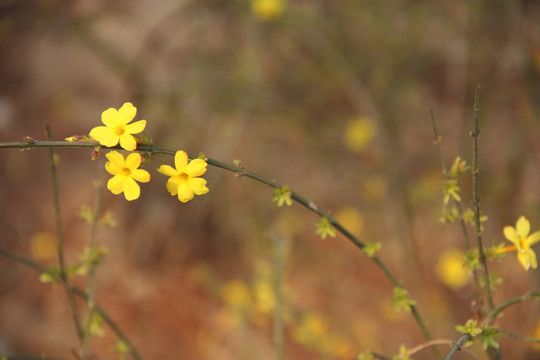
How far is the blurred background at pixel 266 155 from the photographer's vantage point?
272 centimetres

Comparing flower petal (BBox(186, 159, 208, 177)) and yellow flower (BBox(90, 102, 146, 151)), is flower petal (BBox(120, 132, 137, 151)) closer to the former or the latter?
yellow flower (BBox(90, 102, 146, 151))

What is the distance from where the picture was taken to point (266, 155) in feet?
10.7

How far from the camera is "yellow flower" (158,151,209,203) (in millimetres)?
825

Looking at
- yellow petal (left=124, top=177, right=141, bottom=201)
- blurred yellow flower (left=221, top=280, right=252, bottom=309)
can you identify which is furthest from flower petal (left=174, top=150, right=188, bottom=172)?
blurred yellow flower (left=221, top=280, right=252, bottom=309)

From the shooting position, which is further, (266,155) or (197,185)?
(266,155)

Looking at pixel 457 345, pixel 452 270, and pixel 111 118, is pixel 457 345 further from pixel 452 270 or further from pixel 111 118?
pixel 452 270

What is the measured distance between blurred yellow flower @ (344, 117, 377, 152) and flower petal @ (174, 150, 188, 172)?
2.43 m

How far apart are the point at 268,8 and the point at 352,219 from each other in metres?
1.67

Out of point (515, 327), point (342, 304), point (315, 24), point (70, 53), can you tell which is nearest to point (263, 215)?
point (342, 304)

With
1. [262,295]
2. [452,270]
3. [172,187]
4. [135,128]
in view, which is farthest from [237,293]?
[135,128]

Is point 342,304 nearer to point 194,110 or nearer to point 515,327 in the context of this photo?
point 515,327

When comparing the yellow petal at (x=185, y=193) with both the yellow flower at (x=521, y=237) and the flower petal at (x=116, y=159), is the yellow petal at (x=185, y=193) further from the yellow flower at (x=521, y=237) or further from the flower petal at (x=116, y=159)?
the yellow flower at (x=521, y=237)

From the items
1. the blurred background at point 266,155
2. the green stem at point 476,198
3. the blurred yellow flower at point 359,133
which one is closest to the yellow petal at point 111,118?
the green stem at point 476,198

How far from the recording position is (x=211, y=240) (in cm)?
326
